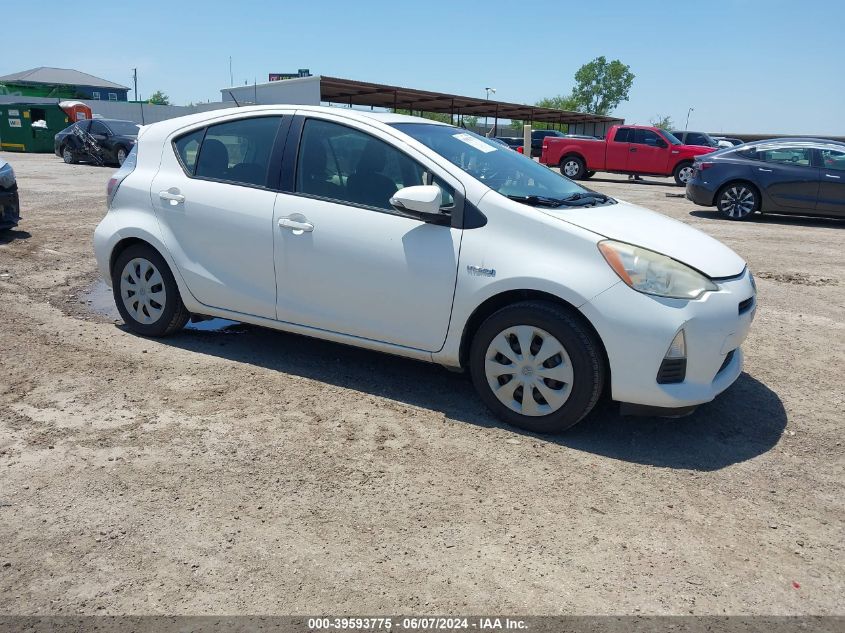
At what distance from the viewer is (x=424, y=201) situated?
12.7 ft

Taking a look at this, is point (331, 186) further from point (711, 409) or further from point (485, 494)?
point (711, 409)

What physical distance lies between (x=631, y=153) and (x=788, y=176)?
11.4 m

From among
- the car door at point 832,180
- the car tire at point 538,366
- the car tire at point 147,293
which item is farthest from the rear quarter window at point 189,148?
the car door at point 832,180

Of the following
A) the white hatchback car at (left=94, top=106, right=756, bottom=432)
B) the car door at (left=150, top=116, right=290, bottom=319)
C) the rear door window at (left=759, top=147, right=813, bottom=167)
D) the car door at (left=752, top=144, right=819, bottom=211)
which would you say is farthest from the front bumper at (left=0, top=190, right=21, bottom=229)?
the rear door window at (left=759, top=147, right=813, bottom=167)

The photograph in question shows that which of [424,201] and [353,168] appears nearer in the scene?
[424,201]

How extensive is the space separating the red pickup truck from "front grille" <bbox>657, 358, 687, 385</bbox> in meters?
20.5

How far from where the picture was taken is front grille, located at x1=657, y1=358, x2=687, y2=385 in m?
3.54

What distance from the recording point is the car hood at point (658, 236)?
3.74 metres

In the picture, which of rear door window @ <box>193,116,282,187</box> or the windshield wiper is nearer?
the windshield wiper

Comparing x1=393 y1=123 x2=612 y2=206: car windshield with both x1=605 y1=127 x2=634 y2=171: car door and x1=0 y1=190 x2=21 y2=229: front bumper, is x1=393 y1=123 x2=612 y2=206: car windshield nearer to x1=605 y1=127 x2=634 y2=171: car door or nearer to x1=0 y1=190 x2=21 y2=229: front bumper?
x1=0 y1=190 x2=21 y2=229: front bumper

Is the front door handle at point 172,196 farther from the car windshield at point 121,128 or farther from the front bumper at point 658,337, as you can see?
the car windshield at point 121,128

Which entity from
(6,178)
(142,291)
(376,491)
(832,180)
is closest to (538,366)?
(376,491)

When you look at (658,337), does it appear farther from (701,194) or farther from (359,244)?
(701,194)

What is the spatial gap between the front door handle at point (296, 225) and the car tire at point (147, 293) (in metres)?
1.16
